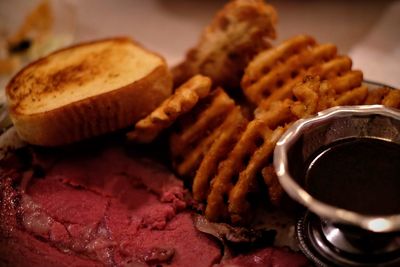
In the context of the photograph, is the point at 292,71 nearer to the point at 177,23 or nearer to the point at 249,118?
the point at 249,118

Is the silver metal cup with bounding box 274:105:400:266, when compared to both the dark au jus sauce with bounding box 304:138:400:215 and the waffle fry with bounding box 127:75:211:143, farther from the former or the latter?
the waffle fry with bounding box 127:75:211:143

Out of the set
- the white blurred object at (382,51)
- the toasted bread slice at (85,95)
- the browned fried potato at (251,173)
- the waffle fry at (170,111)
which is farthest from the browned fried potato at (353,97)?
the toasted bread slice at (85,95)

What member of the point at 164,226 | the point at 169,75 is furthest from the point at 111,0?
the point at 164,226

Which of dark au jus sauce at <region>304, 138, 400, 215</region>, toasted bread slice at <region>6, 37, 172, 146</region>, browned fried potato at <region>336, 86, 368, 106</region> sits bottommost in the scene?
toasted bread slice at <region>6, 37, 172, 146</region>

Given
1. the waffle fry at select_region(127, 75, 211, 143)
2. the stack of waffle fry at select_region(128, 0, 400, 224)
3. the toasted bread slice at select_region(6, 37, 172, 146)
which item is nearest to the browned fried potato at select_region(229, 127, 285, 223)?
the stack of waffle fry at select_region(128, 0, 400, 224)

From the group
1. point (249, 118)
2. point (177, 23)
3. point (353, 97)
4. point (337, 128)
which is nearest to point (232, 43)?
point (249, 118)

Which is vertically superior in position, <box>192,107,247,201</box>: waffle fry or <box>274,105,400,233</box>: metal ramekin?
<box>274,105,400,233</box>: metal ramekin

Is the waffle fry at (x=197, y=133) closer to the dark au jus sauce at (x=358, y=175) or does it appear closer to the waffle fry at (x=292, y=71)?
the waffle fry at (x=292, y=71)

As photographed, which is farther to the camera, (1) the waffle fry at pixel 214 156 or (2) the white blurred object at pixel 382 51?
(2) the white blurred object at pixel 382 51
